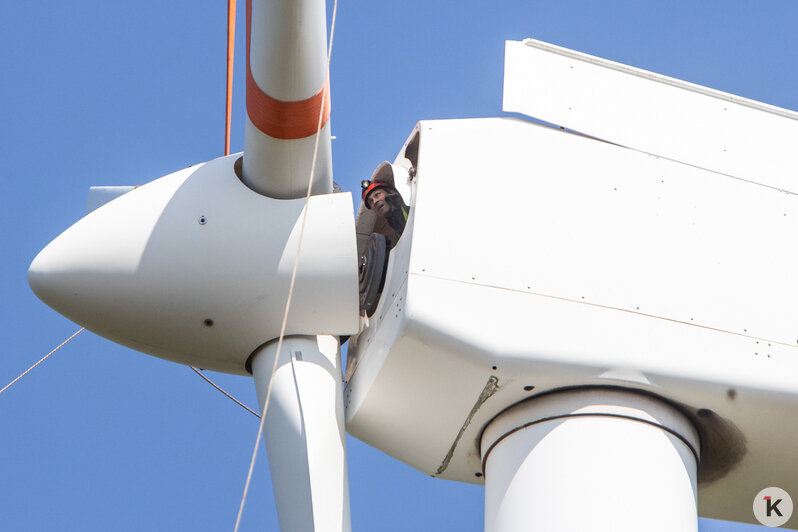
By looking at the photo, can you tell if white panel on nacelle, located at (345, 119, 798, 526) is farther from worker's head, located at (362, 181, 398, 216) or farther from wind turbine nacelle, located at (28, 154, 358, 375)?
worker's head, located at (362, 181, 398, 216)

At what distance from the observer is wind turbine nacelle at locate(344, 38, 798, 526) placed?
880 cm

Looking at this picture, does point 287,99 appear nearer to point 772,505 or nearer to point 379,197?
point 379,197

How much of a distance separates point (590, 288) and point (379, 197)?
7.86 feet

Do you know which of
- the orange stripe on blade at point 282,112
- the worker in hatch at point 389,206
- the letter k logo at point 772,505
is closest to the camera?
the orange stripe on blade at point 282,112

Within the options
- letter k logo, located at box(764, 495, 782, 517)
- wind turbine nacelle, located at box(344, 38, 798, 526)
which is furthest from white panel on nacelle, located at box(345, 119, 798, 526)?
letter k logo, located at box(764, 495, 782, 517)

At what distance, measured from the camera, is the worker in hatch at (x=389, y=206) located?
10.7 m

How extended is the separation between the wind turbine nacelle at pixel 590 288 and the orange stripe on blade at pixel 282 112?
33.0 inches

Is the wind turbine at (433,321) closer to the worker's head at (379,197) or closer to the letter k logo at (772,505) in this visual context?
the worker's head at (379,197)

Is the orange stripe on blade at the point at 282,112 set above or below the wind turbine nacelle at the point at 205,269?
above

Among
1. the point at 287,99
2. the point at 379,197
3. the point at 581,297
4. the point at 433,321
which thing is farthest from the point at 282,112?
the point at 581,297

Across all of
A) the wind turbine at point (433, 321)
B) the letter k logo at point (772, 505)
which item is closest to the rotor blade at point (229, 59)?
the wind turbine at point (433, 321)

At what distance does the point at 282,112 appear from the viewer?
934cm

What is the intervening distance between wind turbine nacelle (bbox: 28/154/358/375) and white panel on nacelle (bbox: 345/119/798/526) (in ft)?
1.66

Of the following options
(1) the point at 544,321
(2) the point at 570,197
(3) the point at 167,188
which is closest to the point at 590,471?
(1) the point at 544,321
